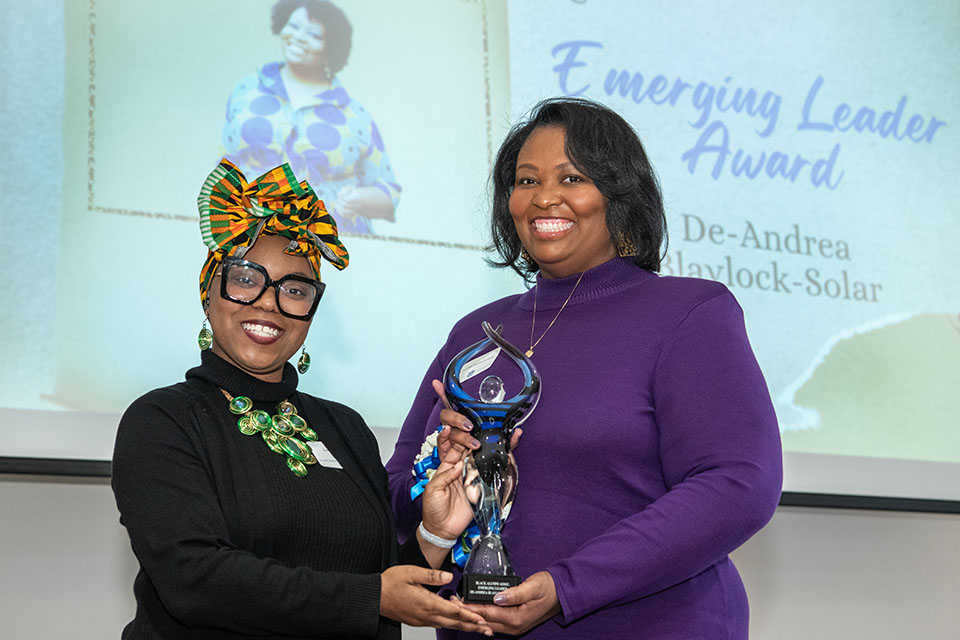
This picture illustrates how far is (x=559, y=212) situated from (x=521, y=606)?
2.51 feet

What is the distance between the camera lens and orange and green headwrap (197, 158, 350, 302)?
1.91m

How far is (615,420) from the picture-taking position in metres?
1.85

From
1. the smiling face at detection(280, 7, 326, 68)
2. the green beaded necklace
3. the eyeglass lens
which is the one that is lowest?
the green beaded necklace

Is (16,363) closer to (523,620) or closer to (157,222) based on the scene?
(157,222)

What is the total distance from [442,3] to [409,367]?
112 cm

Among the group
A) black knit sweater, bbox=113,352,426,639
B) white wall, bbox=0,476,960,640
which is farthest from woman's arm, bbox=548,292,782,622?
white wall, bbox=0,476,960,640

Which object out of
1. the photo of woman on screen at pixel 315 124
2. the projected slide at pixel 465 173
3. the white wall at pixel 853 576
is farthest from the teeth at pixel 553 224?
the white wall at pixel 853 576

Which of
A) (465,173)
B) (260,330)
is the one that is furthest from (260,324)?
(465,173)

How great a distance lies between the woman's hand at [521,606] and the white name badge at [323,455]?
398 mm

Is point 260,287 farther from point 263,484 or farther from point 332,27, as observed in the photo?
point 332,27

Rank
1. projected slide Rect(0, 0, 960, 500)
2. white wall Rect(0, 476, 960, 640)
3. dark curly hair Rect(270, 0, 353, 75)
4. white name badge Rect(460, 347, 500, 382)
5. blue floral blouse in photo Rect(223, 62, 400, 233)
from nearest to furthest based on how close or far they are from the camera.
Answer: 1. white name badge Rect(460, 347, 500, 382)
2. projected slide Rect(0, 0, 960, 500)
3. blue floral blouse in photo Rect(223, 62, 400, 233)
4. dark curly hair Rect(270, 0, 353, 75)
5. white wall Rect(0, 476, 960, 640)

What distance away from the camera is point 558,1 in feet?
11.3

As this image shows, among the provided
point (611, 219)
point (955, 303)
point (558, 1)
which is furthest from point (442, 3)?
point (955, 303)

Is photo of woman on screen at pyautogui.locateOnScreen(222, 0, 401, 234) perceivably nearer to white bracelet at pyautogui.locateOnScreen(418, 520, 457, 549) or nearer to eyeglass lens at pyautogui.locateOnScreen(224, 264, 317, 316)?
eyeglass lens at pyautogui.locateOnScreen(224, 264, 317, 316)
